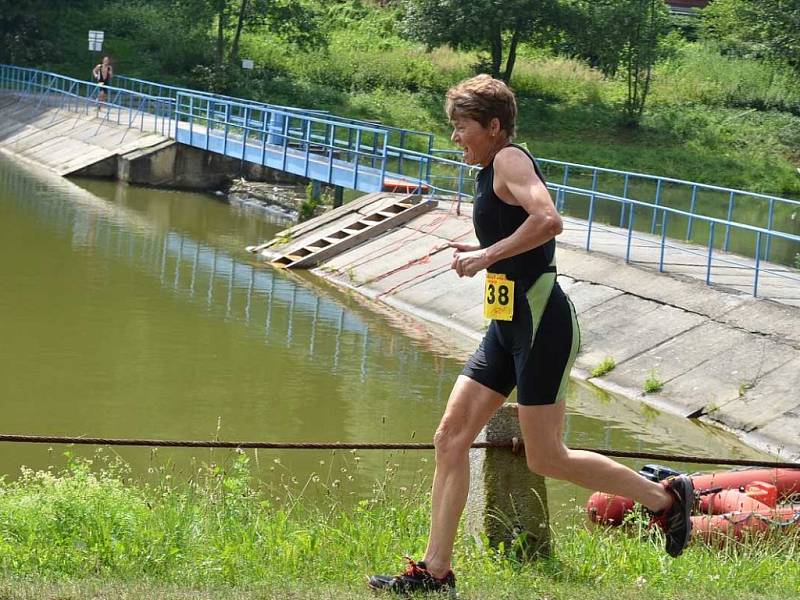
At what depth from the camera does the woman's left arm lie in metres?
4.91

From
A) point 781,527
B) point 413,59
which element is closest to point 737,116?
point 413,59

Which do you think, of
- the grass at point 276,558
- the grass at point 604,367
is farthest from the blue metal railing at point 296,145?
the grass at point 276,558

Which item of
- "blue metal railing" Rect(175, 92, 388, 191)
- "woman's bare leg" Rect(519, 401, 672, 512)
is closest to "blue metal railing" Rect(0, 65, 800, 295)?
"blue metal railing" Rect(175, 92, 388, 191)

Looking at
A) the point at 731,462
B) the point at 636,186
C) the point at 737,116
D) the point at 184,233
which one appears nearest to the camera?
the point at 731,462

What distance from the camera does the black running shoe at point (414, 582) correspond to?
16.7ft

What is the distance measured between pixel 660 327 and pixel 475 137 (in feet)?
38.0

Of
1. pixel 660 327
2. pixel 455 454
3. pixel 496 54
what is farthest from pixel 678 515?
pixel 496 54

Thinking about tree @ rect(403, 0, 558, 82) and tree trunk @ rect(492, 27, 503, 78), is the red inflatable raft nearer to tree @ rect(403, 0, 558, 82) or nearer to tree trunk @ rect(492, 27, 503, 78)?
tree @ rect(403, 0, 558, 82)

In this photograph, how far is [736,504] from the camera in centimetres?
793

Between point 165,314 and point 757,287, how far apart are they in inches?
302

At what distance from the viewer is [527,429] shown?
A: 514cm

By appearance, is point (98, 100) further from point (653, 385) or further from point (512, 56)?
point (653, 385)

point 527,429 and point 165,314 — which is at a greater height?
point 527,429

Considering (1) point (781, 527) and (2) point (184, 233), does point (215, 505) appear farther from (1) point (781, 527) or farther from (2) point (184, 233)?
(2) point (184, 233)
